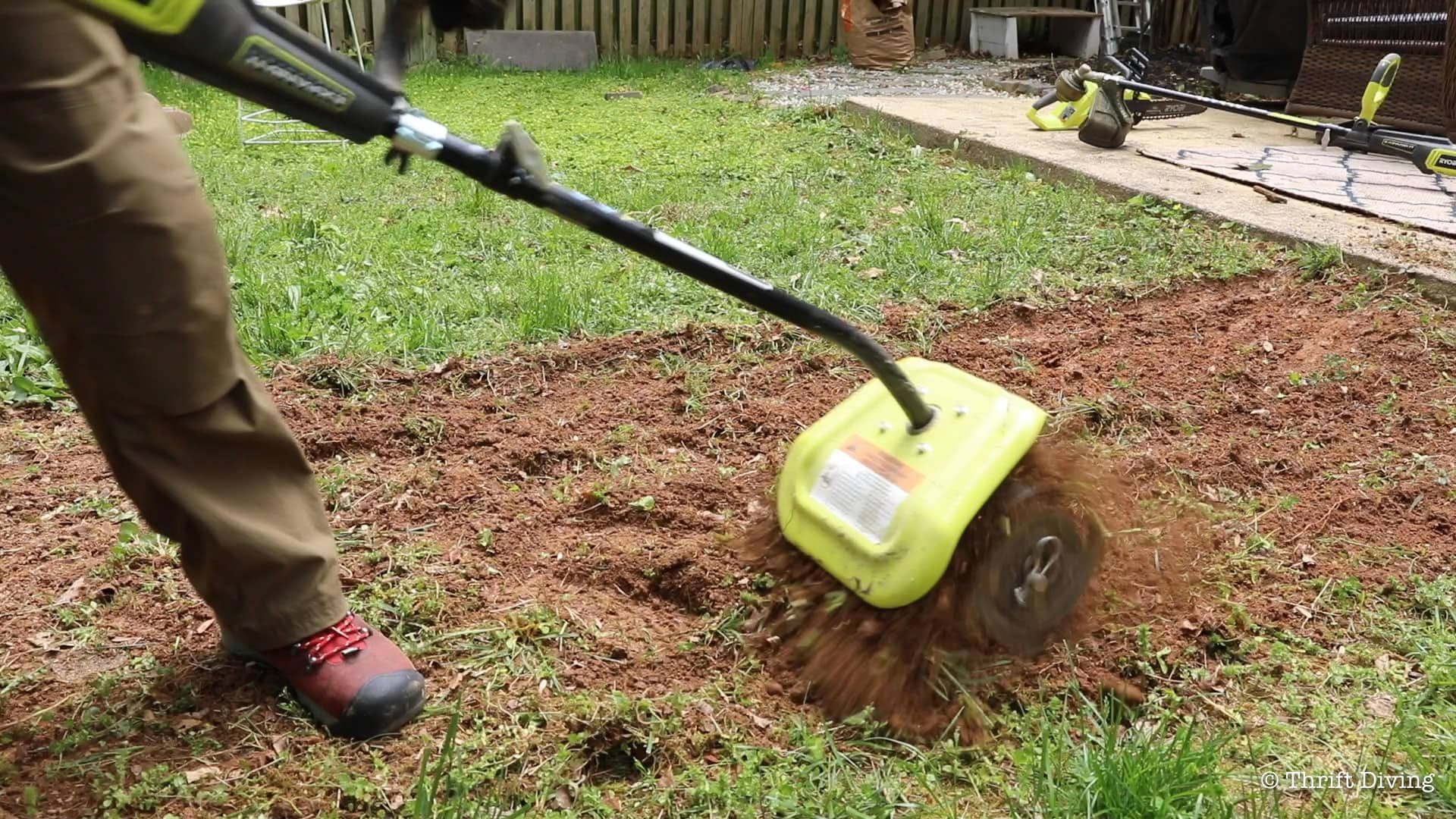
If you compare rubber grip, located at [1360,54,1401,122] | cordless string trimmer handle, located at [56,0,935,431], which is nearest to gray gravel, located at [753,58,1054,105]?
rubber grip, located at [1360,54,1401,122]

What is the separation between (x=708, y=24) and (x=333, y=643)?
938cm

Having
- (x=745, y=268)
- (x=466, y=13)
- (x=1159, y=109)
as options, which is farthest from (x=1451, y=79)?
(x=466, y=13)

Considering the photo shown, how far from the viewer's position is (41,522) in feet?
7.32

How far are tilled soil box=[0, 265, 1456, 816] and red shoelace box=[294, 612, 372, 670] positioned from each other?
12 centimetres

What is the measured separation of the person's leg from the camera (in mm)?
1328

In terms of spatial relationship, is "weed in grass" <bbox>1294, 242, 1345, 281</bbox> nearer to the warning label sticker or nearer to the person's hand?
the warning label sticker

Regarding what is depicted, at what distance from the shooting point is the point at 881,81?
8.90m

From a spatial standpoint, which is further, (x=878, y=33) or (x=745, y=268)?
(x=878, y=33)

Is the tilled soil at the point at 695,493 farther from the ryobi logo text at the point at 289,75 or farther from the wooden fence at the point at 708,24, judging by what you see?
the wooden fence at the point at 708,24

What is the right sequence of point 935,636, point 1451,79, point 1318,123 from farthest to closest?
point 1318,123, point 1451,79, point 935,636

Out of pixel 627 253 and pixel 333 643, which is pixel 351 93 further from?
pixel 627 253

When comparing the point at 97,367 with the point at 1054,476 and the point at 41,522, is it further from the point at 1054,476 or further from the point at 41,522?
the point at 1054,476

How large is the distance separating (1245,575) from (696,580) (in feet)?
3.13

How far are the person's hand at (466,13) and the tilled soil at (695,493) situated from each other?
907mm
